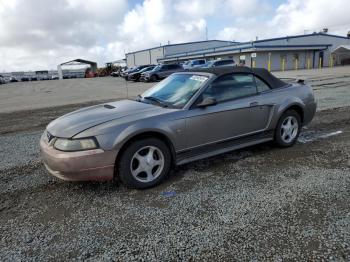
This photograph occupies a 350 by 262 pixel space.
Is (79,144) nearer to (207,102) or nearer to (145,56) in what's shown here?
(207,102)

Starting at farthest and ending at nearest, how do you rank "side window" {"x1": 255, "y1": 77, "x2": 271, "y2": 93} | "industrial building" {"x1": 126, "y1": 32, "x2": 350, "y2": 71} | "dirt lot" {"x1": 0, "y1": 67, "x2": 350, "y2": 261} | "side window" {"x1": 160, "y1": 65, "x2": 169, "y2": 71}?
"industrial building" {"x1": 126, "y1": 32, "x2": 350, "y2": 71} → "side window" {"x1": 160, "y1": 65, "x2": 169, "y2": 71} → "side window" {"x1": 255, "y1": 77, "x2": 271, "y2": 93} → "dirt lot" {"x1": 0, "y1": 67, "x2": 350, "y2": 261}

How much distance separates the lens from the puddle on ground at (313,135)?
5.61 metres

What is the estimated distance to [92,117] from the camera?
152 inches

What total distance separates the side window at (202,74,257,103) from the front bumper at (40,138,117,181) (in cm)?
163

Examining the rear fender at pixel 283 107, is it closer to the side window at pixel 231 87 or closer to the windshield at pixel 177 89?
the side window at pixel 231 87

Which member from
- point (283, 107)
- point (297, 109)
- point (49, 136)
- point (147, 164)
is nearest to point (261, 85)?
point (283, 107)

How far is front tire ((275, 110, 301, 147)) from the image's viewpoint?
4.97 metres

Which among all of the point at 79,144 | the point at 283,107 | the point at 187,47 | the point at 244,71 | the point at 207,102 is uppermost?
the point at 187,47

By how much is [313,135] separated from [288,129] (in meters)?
1.17

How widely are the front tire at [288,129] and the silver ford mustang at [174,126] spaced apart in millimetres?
16

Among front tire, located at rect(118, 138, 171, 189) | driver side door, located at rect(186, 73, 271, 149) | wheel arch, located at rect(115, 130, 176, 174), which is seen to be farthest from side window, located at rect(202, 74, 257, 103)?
front tire, located at rect(118, 138, 171, 189)

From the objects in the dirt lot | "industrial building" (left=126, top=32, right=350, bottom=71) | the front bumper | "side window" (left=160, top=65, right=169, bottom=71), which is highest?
"industrial building" (left=126, top=32, right=350, bottom=71)

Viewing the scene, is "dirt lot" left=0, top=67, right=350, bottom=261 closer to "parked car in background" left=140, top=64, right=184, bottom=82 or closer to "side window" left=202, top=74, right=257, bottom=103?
"side window" left=202, top=74, right=257, bottom=103

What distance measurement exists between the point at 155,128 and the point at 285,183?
5.94ft
